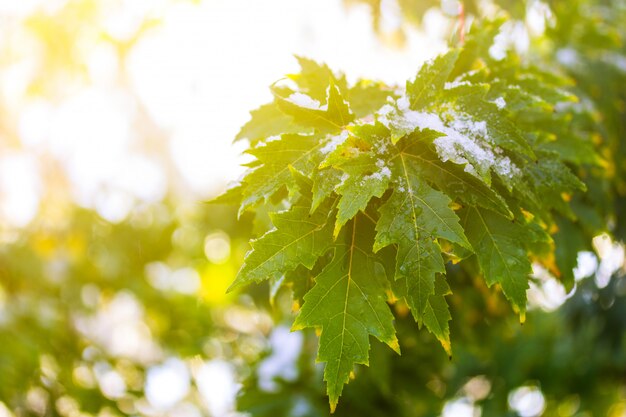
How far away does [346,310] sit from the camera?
3.79 ft

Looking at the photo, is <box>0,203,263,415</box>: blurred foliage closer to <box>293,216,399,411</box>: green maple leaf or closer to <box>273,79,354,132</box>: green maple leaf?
<box>273,79,354,132</box>: green maple leaf

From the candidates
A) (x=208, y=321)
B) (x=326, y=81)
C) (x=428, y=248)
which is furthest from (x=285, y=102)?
(x=208, y=321)

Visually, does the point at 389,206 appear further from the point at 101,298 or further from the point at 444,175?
the point at 101,298

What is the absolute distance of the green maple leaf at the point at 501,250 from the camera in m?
1.19

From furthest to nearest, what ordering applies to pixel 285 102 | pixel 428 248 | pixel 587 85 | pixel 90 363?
pixel 90 363 < pixel 587 85 < pixel 285 102 < pixel 428 248

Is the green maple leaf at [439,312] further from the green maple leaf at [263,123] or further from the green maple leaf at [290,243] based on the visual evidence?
the green maple leaf at [263,123]

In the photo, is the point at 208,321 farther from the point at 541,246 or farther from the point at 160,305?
the point at 541,246

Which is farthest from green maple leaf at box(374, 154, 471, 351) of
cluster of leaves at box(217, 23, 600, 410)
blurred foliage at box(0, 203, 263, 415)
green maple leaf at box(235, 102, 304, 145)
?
blurred foliage at box(0, 203, 263, 415)

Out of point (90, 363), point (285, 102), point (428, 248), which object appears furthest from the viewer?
point (90, 363)

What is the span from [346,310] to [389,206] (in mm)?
219

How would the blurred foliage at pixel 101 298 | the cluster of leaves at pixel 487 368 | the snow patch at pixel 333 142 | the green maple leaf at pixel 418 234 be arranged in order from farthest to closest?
the blurred foliage at pixel 101 298
the cluster of leaves at pixel 487 368
the snow patch at pixel 333 142
the green maple leaf at pixel 418 234

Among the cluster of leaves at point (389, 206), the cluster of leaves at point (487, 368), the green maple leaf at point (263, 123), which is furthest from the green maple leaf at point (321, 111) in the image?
the cluster of leaves at point (487, 368)

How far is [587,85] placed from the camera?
2.58 metres

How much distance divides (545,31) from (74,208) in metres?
3.44
